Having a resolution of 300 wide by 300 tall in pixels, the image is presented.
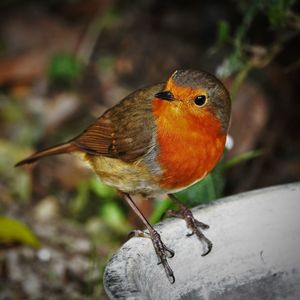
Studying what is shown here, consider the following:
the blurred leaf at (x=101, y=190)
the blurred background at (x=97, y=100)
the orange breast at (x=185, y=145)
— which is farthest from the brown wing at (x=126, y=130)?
the blurred leaf at (x=101, y=190)

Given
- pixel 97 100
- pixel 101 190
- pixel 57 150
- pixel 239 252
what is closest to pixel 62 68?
pixel 97 100

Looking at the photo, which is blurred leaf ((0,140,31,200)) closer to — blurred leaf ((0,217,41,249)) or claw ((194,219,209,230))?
blurred leaf ((0,217,41,249))

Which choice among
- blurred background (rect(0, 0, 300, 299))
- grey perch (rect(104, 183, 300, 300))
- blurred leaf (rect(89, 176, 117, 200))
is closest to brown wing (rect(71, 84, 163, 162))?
blurred background (rect(0, 0, 300, 299))

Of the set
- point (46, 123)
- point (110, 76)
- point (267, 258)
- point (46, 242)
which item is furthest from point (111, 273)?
point (110, 76)

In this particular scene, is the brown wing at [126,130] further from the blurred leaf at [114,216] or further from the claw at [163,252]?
the blurred leaf at [114,216]

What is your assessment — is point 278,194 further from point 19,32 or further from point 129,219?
point 19,32

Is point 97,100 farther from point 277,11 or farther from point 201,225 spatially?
point 201,225
